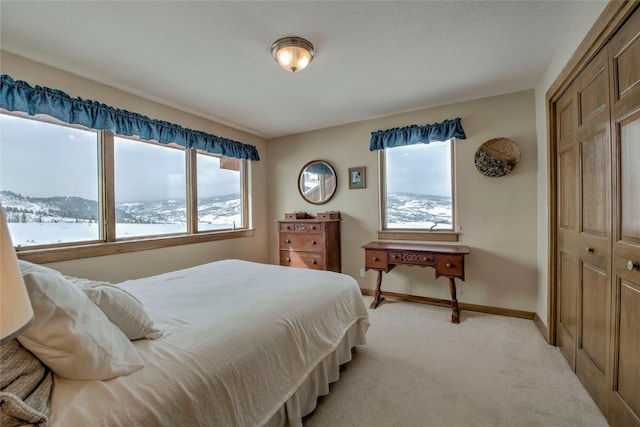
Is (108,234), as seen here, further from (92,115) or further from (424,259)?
(424,259)

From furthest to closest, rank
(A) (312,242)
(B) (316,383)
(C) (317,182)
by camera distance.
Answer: (C) (317,182)
(A) (312,242)
(B) (316,383)

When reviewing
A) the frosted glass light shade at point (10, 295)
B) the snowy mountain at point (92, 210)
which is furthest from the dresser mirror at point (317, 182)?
the frosted glass light shade at point (10, 295)

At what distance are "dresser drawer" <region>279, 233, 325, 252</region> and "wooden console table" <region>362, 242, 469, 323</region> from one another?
0.69m

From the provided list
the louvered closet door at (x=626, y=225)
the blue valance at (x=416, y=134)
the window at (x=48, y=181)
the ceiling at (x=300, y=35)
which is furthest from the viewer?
the blue valance at (x=416, y=134)

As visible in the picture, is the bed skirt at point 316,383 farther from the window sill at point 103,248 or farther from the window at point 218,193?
the window at point 218,193

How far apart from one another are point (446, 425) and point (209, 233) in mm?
3144

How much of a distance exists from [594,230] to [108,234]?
3.84m

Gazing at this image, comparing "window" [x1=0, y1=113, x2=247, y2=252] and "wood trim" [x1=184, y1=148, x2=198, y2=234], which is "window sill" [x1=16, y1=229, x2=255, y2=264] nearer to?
"window" [x1=0, y1=113, x2=247, y2=252]

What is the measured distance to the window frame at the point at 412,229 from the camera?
10.7 ft

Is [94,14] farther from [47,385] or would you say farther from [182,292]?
[47,385]

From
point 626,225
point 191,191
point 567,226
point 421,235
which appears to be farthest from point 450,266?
point 191,191

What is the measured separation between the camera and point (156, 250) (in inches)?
117

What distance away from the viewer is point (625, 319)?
1360 millimetres

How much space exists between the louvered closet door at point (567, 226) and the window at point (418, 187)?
1126mm
